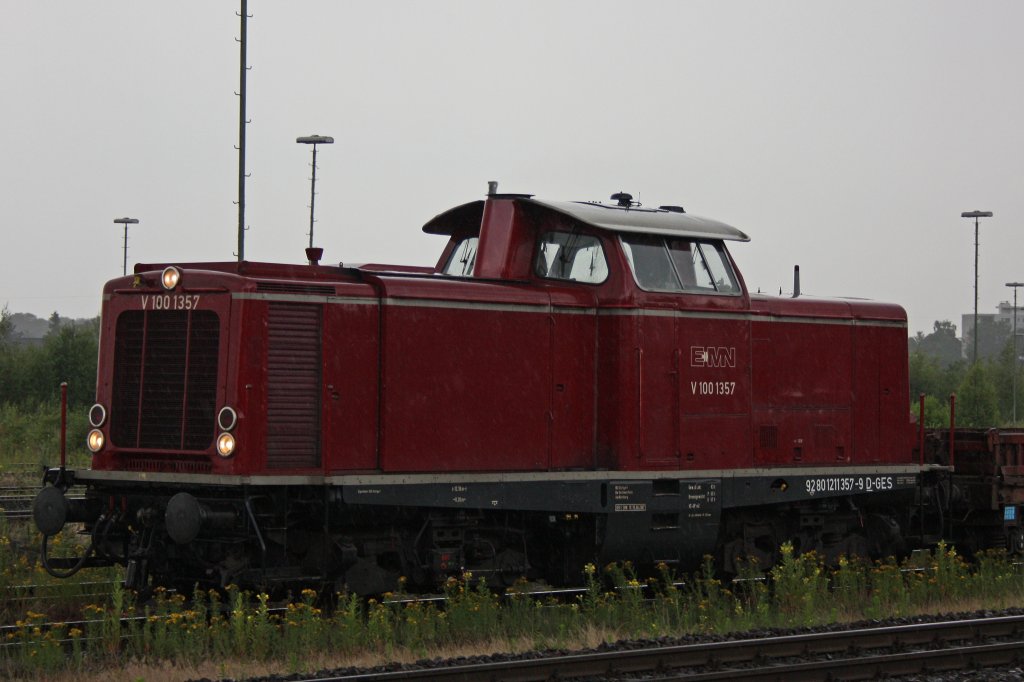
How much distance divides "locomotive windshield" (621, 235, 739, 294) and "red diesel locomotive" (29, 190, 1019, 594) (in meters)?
0.03

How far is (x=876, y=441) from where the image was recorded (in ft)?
50.3

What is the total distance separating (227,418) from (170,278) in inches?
58.9

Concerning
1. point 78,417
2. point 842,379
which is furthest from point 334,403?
point 78,417

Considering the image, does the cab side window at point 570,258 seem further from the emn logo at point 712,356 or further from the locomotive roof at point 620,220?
the emn logo at point 712,356

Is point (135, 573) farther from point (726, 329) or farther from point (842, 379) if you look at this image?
point (842, 379)

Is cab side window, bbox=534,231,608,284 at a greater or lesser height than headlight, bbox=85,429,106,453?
greater

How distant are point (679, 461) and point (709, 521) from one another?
31.1 inches

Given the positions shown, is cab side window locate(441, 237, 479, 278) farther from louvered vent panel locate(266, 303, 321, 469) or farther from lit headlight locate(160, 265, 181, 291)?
lit headlight locate(160, 265, 181, 291)

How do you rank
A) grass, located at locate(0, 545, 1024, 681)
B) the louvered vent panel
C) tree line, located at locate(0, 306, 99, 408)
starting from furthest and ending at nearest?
tree line, located at locate(0, 306, 99, 408) < the louvered vent panel < grass, located at locate(0, 545, 1024, 681)

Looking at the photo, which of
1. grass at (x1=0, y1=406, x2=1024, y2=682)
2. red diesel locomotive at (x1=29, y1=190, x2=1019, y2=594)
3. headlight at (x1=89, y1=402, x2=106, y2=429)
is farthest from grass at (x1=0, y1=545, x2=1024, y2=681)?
headlight at (x1=89, y1=402, x2=106, y2=429)

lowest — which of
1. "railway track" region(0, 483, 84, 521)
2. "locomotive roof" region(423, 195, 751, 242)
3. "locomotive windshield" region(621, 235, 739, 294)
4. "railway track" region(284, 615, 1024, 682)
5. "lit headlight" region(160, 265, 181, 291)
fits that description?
"railway track" region(284, 615, 1024, 682)

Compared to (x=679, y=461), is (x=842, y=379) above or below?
above

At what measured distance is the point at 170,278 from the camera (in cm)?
1138

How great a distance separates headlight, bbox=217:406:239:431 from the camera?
10.7 metres
